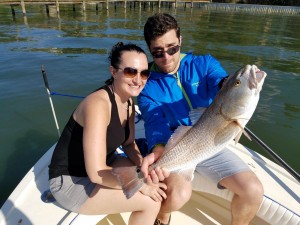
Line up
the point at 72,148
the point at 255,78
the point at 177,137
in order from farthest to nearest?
the point at 72,148
the point at 177,137
the point at 255,78

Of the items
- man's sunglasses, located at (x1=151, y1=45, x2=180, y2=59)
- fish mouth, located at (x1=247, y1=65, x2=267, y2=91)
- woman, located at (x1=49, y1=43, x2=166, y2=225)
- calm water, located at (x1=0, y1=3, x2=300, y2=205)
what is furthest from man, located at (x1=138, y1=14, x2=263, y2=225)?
calm water, located at (x1=0, y1=3, x2=300, y2=205)

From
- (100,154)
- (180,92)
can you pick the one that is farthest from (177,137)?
(180,92)

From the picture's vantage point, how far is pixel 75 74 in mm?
10891

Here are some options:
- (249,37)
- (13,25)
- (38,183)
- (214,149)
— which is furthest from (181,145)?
(13,25)

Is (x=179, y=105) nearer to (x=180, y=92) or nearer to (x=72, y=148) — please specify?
(x=180, y=92)

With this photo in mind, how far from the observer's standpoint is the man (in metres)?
3.18

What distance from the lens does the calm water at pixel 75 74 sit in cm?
646

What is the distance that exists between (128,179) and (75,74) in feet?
29.3

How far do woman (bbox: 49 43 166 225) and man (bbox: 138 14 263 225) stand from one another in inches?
16.7

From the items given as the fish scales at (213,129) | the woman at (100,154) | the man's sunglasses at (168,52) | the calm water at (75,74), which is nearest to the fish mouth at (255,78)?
the fish scales at (213,129)

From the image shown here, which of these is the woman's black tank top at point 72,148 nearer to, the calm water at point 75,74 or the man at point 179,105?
the man at point 179,105

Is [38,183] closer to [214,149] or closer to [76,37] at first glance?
[214,149]

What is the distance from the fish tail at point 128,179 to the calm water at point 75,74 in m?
3.18

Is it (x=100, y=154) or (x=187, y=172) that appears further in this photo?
(x=187, y=172)
